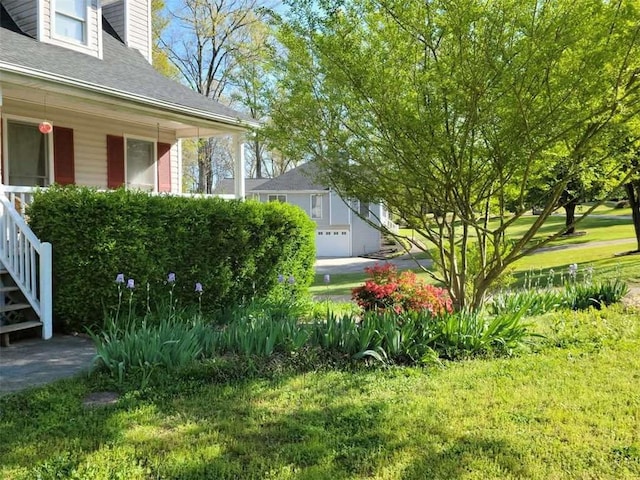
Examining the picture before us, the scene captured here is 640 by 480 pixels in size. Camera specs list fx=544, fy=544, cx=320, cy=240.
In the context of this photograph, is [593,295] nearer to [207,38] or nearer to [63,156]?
[63,156]

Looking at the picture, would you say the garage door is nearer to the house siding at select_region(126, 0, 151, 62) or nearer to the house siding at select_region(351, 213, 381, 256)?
the house siding at select_region(351, 213, 381, 256)

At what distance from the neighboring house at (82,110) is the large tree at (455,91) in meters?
2.59

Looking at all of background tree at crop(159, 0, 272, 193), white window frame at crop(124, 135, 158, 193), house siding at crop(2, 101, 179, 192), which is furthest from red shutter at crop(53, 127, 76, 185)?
background tree at crop(159, 0, 272, 193)

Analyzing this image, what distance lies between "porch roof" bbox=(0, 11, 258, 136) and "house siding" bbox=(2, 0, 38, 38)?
0.21 m

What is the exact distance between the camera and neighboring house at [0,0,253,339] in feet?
26.8

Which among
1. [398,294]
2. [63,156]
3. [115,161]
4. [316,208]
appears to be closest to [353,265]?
[316,208]

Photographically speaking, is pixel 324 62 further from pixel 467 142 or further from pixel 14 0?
pixel 14 0

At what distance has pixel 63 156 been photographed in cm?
1034

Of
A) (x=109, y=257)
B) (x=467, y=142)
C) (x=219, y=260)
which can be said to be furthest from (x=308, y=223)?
(x=467, y=142)

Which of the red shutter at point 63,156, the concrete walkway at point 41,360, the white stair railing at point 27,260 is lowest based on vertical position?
the concrete walkway at point 41,360

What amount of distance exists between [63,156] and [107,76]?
6.19 feet

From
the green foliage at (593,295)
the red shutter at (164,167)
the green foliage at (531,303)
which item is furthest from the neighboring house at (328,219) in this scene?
the green foliage at (531,303)

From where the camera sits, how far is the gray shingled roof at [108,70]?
8141mm

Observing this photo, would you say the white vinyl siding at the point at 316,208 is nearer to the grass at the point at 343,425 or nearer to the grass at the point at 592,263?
the grass at the point at 592,263
